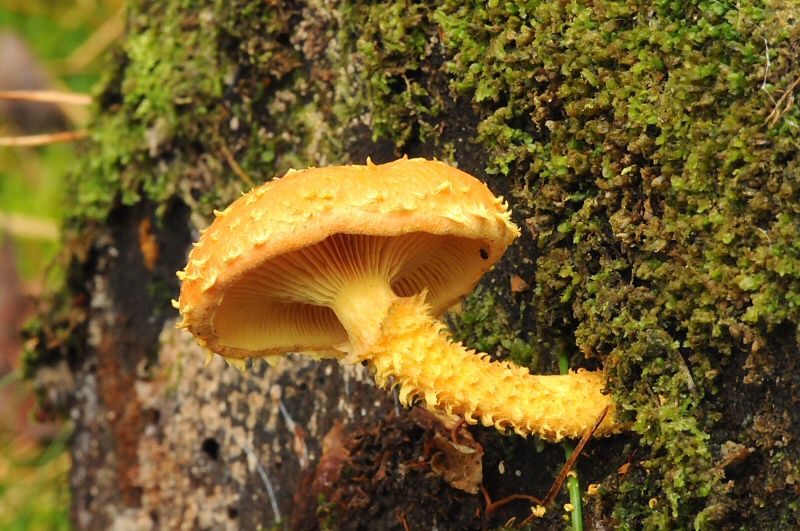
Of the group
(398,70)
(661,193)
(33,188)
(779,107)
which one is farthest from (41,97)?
(779,107)

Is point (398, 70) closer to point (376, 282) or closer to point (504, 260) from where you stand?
point (504, 260)

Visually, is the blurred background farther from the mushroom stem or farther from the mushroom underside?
the mushroom stem

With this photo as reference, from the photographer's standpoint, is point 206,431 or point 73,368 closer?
point 206,431

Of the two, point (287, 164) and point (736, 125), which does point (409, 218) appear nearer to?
point (736, 125)

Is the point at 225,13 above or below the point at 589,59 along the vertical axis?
above

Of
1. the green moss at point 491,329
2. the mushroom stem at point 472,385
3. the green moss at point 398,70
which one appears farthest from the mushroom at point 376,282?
the green moss at point 398,70

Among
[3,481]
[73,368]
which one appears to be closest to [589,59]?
[73,368]

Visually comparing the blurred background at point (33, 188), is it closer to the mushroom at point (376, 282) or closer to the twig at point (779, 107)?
the mushroom at point (376, 282)
